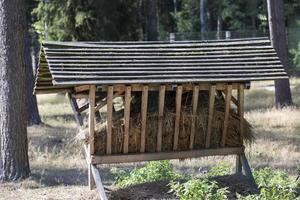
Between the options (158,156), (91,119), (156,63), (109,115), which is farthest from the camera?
(158,156)

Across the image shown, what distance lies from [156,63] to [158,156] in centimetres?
140

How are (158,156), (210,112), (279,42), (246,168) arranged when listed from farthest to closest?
(279,42)
(246,168)
(210,112)
(158,156)

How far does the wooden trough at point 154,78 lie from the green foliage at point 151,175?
67cm

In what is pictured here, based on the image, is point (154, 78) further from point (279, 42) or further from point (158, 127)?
point (279, 42)

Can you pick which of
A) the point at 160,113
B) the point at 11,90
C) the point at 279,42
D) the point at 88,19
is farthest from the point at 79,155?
the point at 88,19

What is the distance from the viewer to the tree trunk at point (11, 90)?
1057 cm

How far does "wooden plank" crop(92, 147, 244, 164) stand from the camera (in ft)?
28.1

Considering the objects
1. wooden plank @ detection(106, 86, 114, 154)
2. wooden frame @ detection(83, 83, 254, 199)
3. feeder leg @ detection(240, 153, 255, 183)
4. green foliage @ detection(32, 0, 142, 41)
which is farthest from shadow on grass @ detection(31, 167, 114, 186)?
green foliage @ detection(32, 0, 142, 41)

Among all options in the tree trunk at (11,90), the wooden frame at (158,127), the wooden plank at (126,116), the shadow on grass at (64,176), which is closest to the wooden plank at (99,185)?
the wooden frame at (158,127)

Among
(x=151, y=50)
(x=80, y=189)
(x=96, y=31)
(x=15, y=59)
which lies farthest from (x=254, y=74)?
(x=96, y=31)

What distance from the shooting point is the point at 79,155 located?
14148 mm

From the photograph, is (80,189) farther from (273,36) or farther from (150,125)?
(273,36)

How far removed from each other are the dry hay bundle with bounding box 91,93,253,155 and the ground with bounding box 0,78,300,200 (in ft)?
1.91

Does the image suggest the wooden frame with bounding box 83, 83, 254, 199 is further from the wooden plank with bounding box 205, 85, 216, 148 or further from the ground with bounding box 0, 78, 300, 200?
the ground with bounding box 0, 78, 300, 200
